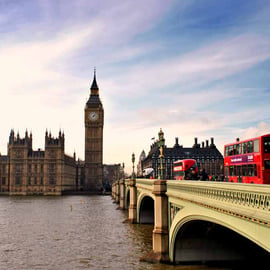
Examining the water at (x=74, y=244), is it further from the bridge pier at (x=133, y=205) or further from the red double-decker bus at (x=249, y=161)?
the red double-decker bus at (x=249, y=161)

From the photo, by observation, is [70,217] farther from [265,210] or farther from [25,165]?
[25,165]

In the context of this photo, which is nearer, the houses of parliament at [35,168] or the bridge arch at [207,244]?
the bridge arch at [207,244]

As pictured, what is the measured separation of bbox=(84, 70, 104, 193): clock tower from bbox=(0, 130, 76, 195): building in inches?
547

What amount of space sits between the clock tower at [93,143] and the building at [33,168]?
13.9 metres

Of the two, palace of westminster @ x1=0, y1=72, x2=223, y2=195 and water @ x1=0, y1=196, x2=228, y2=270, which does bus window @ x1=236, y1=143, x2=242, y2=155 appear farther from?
palace of westminster @ x1=0, y1=72, x2=223, y2=195

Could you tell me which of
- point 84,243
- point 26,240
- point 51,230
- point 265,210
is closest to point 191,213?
point 265,210

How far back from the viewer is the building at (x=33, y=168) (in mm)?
147000

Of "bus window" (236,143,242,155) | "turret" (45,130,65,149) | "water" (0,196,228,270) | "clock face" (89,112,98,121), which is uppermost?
"clock face" (89,112,98,121)

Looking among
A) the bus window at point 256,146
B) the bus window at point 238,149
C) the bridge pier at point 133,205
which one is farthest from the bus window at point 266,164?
the bridge pier at point 133,205

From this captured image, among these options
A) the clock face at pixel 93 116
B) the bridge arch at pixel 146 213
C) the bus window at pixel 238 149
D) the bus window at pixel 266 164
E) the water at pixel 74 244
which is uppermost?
the clock face at pixel 93 116

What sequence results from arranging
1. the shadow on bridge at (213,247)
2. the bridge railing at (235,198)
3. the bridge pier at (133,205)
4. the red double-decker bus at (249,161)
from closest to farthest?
1. the bridge railing at (235,198)
2. the shadow on bridge at (213,247)
3. the red double-decker bus at (249,161)
4. the bridge pier at (133,205)

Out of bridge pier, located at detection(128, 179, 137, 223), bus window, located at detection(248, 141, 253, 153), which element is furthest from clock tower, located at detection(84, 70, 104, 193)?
bus window, located at detection(248, 141, 253, 153)

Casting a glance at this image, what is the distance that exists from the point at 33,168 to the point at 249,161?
12997cm

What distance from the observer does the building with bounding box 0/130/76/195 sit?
5787 inches
